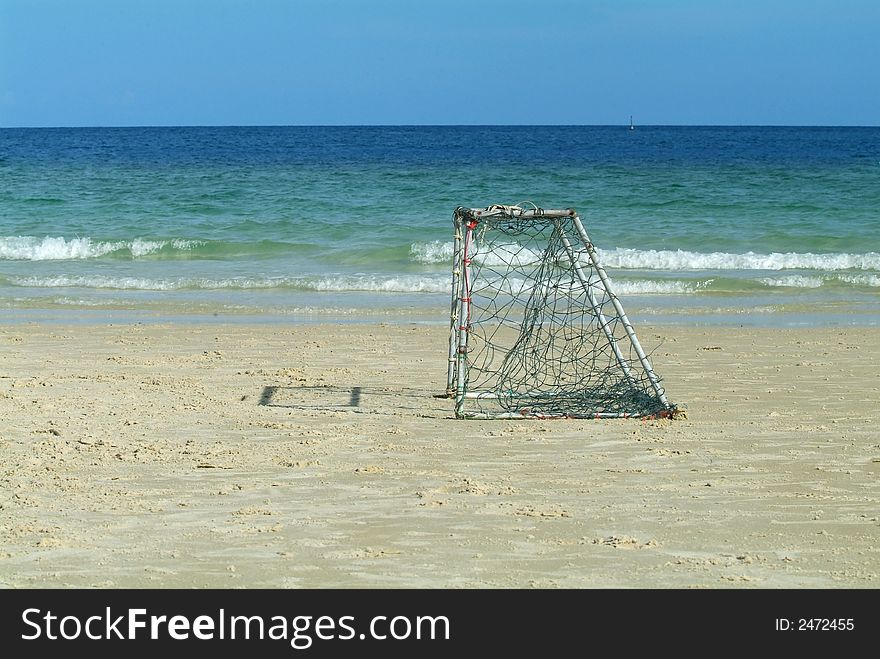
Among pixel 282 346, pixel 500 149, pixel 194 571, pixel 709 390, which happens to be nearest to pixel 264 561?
pixel 194 571

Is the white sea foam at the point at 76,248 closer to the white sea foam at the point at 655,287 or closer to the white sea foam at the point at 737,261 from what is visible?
the white sea foam at the point at 737,261

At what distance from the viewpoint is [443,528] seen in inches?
198

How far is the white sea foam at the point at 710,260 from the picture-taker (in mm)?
17094

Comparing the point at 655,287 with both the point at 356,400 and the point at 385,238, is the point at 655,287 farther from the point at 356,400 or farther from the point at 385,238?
the point at 356,400

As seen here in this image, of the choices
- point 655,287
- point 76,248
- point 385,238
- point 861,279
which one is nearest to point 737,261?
point 861,279

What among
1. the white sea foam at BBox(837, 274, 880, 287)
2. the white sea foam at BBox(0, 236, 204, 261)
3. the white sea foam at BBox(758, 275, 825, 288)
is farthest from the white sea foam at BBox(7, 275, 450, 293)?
the white sea foam at BBox(837, 274, 880, 287)

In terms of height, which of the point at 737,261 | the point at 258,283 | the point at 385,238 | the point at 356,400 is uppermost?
the point at 385,238


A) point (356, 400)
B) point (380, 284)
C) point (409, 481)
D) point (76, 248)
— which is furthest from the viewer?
point (76, 248)

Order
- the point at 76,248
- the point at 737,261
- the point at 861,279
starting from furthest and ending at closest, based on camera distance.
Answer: the point at 76,248 < the point at 737,261 < the point at 861,279

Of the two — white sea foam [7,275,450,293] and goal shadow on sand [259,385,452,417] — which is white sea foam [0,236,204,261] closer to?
white sea foam [7,275,450,293]

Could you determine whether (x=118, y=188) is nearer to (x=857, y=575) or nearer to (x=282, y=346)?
(x=282, y=346)

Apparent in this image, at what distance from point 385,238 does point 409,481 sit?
14.1 meters

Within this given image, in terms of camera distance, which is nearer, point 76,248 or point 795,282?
point 795,282

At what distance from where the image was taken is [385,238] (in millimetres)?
19656
